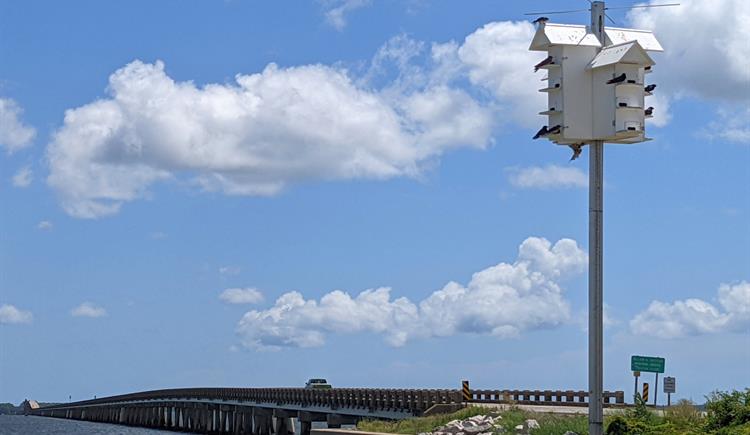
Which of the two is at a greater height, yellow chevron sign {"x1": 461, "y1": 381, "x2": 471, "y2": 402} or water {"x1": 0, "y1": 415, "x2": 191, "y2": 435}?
yellow chevron sign {"x1": 461, "y1": 381, "x2": 471, "y2": 402}

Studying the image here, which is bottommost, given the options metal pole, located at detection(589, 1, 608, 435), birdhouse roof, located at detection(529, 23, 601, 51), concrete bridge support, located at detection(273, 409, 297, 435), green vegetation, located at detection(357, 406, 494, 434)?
concrete bridge support, located at detection(273, 409, 297, 435)

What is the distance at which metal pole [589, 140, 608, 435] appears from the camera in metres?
23.3

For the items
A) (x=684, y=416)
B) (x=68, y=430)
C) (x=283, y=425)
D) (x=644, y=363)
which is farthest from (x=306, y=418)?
(x=68, y=430)

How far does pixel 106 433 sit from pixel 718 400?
3577 inches

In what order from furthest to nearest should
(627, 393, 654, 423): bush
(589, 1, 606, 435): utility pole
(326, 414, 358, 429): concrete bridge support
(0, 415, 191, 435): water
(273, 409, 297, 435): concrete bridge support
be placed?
(0, 415, 191, 435): water
(273, 409, 297, 435): concrete bridge support
(326, 414, 358, 429): concrete bridge support
(627, 393, 654, 423): bush
(589, 1, 606, 435): utility pole

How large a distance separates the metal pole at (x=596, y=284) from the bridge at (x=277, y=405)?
18.8 m

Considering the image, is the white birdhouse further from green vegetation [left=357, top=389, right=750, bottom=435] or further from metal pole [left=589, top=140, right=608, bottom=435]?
green vegetation [left=357, top=389, right=750, bottom=435]

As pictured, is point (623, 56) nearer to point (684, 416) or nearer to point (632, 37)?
point (632, 37)

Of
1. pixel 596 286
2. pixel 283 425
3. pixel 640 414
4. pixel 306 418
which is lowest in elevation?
pixel 283 425

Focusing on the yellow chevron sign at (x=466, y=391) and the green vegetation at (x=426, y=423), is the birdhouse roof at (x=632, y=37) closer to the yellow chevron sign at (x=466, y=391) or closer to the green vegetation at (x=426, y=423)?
the green vegetation at (x=426, y=423)

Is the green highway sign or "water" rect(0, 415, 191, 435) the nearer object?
the green highway sign

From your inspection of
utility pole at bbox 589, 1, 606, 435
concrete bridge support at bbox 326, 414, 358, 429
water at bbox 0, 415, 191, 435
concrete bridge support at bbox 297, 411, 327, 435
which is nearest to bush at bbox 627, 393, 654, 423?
utility pole at bbox 589, 1, 606, 435

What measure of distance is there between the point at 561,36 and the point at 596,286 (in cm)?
478

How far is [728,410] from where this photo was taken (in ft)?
79.6
